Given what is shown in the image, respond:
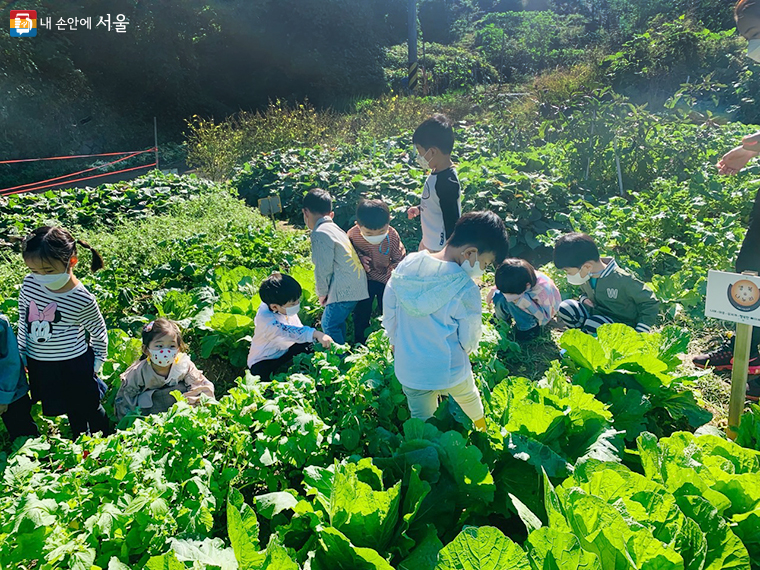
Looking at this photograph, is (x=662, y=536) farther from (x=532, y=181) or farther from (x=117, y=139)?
(x=117, y=139)

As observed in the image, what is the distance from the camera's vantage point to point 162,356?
300cm

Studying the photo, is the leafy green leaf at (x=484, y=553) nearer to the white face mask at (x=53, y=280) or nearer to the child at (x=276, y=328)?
the child at (x=276, y=328)

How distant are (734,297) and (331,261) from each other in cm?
228

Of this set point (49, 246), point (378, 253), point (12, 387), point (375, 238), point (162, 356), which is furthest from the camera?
point (378, 253)

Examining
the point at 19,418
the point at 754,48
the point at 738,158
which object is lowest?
the point at 19,418

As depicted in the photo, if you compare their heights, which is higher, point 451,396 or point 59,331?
point 59,331

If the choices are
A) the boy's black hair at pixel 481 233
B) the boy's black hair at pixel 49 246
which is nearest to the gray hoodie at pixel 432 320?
the boy's black hair at pixel 481 233

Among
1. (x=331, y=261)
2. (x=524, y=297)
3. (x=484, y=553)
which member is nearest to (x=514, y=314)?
(x=524, y=297)

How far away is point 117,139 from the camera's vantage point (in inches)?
781

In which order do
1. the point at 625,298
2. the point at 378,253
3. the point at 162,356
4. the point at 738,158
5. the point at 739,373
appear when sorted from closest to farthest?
the point at 739,373
the point at 162,356
the point at 738,158
the point at 625,298
the point at 378,253

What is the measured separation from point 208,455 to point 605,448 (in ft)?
5.57

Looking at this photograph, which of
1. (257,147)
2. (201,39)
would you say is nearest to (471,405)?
(257,147)

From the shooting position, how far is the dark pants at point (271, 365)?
3.43 metres

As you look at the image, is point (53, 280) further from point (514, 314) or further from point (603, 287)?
point (603, 287)
